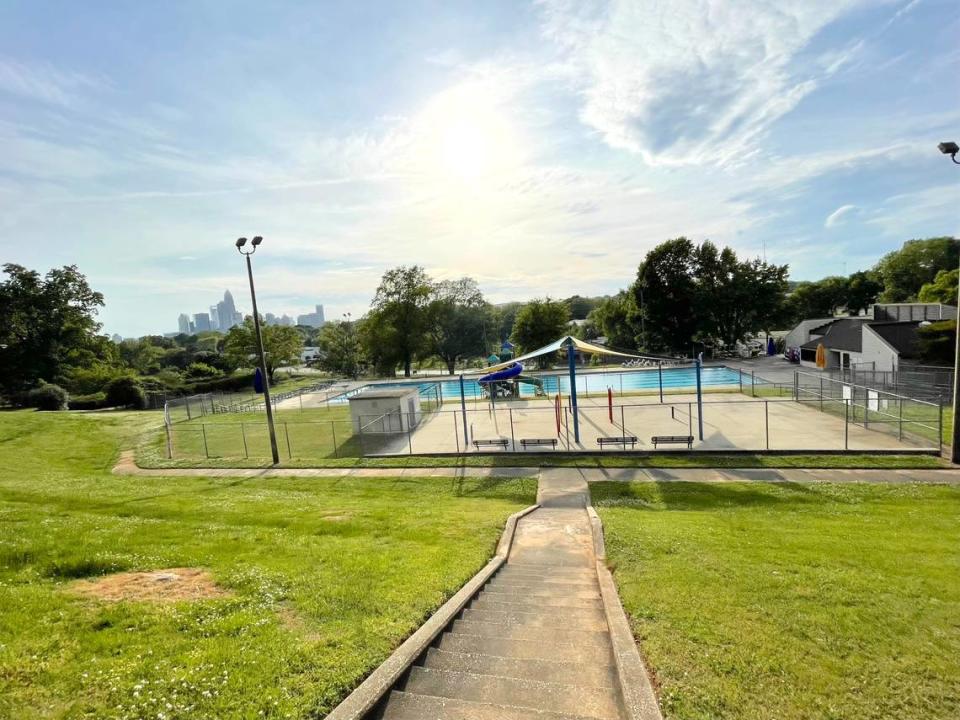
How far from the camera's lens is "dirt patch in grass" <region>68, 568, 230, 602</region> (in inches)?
235

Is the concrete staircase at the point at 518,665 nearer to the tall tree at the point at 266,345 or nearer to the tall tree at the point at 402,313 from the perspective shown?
the tall tree at the point at 402,313

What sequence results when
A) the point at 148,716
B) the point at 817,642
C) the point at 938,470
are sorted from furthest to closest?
the point at 938,470 < the point at 817,642 < the point at 148,716

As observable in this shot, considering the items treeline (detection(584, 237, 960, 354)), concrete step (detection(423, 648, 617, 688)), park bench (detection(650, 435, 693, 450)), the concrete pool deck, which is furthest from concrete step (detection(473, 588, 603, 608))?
treeline (detection(584, 237, 960, 354))

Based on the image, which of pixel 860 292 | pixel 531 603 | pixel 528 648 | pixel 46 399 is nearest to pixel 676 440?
pixel 531 603

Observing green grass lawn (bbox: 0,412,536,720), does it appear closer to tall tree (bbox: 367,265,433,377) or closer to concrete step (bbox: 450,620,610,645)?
concrete step (bbox: 450,620,610,645)

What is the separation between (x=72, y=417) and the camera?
32.1 meters

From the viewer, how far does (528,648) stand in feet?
16.9

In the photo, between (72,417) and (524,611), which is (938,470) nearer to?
(524,611)

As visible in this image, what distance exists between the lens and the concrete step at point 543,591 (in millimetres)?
7010

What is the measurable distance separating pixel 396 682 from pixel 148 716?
1890 mm

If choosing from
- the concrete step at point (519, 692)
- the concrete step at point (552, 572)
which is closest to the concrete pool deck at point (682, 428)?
the concrete step at point (552, 572)

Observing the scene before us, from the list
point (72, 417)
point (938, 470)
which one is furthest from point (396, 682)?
point (72, 417)

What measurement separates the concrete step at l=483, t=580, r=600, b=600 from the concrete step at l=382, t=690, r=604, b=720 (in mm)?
3217

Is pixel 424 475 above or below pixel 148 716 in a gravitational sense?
below
